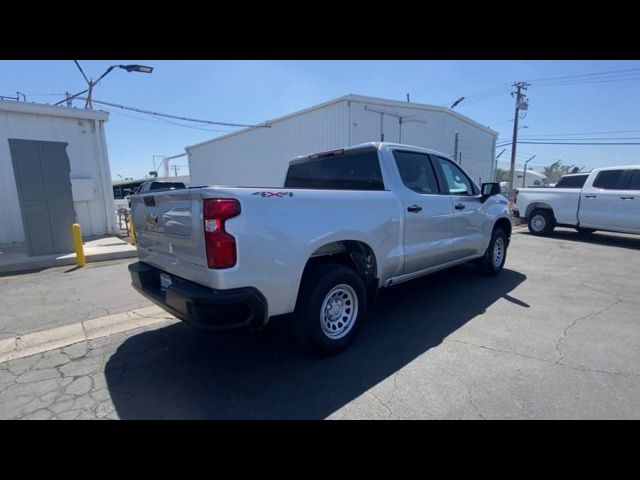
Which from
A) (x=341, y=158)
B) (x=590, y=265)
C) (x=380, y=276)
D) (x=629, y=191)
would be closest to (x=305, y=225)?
(x=380, y=276)

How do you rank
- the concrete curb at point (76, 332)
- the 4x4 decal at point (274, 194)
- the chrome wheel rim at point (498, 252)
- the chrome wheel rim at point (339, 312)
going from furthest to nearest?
the chrome wheel rim at point (498, 252) < the concrete curb at point (76, 332) < the chrome wheel rim at point (339, 312) < the 4x4 decal at point (274, 194)

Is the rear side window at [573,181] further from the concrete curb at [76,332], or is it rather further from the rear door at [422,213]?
the concrete curb at [76,332]

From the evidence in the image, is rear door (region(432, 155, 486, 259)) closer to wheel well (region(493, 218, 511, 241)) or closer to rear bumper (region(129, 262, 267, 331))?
wheel well (region(493, 218, 511, 241))

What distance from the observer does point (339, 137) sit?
46.3 ft

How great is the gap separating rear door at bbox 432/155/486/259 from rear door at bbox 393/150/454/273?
0.57ft

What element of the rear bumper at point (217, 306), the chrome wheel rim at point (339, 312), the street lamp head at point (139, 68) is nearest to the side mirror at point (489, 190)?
the chrome wheel rim at point (339, 312)

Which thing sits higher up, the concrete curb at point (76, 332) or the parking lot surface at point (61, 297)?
the parking lot surface at point (61, 297)

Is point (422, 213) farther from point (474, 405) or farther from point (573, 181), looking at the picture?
point (573, 181)

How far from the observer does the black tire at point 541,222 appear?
10.5 meters

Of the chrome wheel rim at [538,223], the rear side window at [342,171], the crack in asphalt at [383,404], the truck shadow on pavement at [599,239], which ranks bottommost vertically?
the truck shadow on pavement at [599,239]

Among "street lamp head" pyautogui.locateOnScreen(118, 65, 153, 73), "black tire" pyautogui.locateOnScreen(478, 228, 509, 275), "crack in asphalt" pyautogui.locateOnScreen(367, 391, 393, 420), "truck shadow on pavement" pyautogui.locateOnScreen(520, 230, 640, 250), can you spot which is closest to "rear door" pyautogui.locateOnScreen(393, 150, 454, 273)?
"black tire" pyautogui.locateOnScreen(478, 228, 509, 275)

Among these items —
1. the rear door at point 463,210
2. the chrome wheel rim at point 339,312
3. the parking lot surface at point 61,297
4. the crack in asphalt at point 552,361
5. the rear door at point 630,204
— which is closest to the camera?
the crack in asphalt at point 552,361
